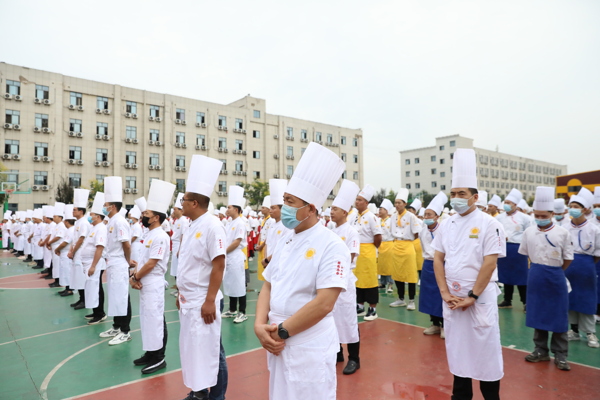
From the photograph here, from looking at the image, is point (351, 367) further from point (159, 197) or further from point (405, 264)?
point (405, 264)

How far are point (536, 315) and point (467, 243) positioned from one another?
205 centimetres

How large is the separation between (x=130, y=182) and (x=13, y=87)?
35.5ft

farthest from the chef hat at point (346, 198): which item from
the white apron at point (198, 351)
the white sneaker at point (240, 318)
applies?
the white sneaker at point (240, 318)

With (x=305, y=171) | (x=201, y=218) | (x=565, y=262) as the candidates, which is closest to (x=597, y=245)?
(x=565, y=262)

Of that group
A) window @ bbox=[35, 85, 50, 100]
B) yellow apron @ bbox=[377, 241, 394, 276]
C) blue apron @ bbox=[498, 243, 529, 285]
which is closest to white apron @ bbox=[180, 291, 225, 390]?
yellow apron @ bbox=[377, 241, 394, 276]

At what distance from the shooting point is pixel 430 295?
5.60 meters

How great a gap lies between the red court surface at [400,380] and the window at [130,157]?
32.9 metres

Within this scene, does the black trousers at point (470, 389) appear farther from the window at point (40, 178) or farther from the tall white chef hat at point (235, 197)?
the window at point (40, 178)

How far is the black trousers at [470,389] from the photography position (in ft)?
9.74

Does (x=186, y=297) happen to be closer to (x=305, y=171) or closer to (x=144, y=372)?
(x=144, y=372)

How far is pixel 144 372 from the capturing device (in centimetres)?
411

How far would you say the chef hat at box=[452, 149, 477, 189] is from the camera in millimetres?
3371

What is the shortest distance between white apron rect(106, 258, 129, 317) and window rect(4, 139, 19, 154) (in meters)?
30.4

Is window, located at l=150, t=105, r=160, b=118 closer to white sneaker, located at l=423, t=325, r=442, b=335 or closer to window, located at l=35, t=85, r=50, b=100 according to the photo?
window, located at l=35, t=85, r=50, b=100
